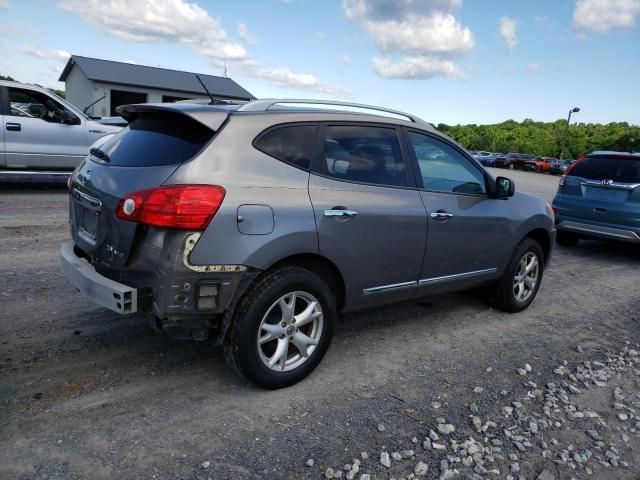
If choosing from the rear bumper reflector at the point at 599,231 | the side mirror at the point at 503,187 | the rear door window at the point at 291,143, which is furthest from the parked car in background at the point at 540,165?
the rear door window at the point at 291,143

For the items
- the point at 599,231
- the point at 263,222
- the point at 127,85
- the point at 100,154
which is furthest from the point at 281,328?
the point at 127,85

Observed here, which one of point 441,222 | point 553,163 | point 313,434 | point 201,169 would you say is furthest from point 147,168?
point 553,163

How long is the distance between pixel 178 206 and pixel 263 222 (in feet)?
1.62

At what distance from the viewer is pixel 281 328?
11.0ft

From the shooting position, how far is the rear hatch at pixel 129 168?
3113 mm

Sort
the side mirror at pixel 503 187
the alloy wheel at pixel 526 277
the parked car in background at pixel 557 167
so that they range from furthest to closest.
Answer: the parked car in background at pixel 557 167
the alloy wheel at pixel 526 277
the side mirror at pixel 503 187

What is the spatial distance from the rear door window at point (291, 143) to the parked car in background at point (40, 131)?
7801 millimetres

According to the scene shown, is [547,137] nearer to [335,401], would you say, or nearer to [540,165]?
[540,165]

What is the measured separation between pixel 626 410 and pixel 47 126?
9930mm

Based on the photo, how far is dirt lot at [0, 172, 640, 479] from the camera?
8.97 feet

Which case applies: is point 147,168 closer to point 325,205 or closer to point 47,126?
point 325,205

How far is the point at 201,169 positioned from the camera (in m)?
3.04

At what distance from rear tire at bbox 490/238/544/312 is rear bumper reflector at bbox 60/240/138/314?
137 inches

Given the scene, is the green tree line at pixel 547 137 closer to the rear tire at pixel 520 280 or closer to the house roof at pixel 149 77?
the house roof at pixel 149 77
